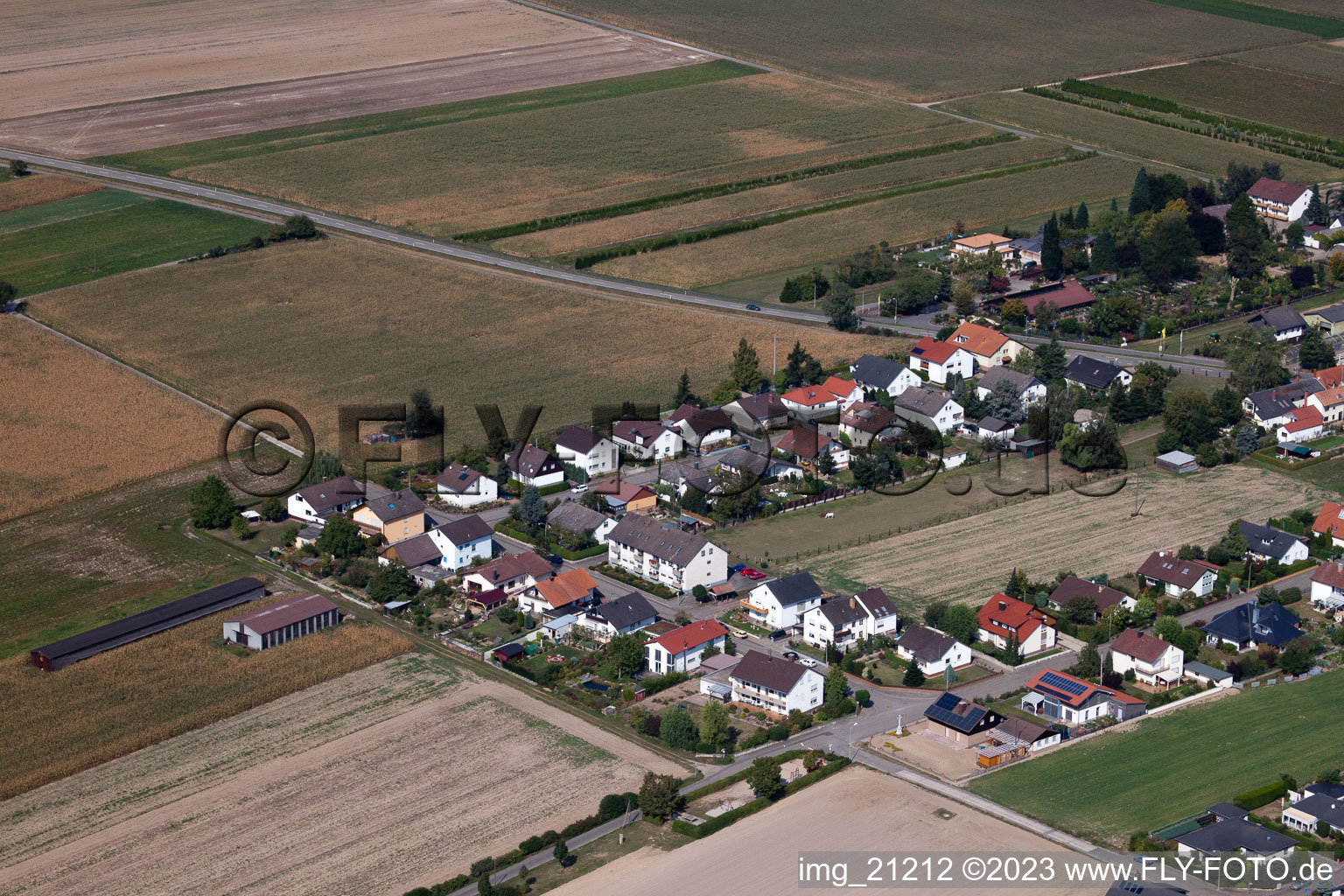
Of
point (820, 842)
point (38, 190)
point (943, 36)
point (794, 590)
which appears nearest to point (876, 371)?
point (794, 590)

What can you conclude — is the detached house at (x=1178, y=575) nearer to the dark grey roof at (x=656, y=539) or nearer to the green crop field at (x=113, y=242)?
the dark grey roof at (x=656, y=539)

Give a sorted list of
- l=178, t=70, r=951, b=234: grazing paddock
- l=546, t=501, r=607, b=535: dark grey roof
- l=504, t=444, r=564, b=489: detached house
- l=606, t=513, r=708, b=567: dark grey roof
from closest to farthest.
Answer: l=606, t=513, r=708, b=567: dark grey roof, l=546, t=501, r=607, b=535: dark grey roof, l=504, t=444, r=564, b=489: detached house, l=178, t=70, r=951, b=234: grazing paddock

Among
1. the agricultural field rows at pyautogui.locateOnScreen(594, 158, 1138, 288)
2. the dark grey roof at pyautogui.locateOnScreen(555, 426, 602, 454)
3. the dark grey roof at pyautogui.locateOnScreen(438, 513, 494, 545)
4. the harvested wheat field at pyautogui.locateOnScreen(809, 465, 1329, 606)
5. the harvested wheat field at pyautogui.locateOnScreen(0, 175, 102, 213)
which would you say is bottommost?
the harvested wheat field at pyautogui.locateOnScreen(809, 465, 1329, 606)

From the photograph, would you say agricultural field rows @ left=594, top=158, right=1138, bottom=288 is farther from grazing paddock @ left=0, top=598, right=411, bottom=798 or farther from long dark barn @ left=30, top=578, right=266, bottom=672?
grazing paddock @ left=0, top=598, right=411, bottom=798

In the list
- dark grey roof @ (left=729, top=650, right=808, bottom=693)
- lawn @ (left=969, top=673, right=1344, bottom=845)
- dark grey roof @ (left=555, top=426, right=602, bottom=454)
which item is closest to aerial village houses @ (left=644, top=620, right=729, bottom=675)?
dark grey roof @ (left=729, top=650, right=808, bottom=693)

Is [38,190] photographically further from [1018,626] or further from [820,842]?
[820,842]

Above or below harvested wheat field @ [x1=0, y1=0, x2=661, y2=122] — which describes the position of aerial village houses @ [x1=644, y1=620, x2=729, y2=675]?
below

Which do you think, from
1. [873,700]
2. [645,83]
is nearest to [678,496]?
[873,700]
